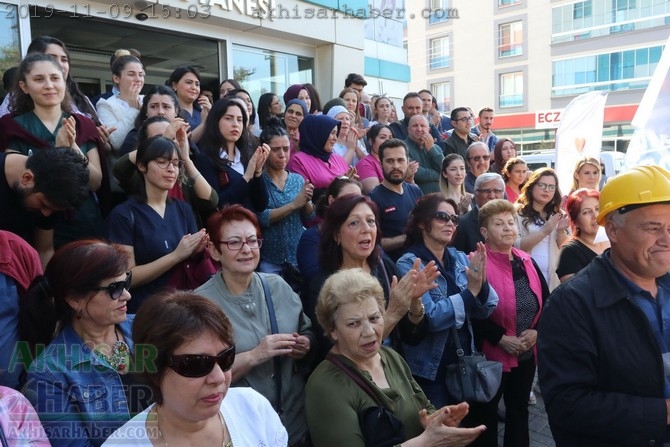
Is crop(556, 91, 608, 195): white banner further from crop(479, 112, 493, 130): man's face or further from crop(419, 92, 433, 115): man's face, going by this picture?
crop(419, 92, 433, 115): man's face

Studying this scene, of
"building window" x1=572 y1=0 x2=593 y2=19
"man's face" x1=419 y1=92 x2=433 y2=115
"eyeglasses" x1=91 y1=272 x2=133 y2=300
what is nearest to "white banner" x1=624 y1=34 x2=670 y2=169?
"eyeglasses" x1=91 y1=272 x2=133 y2=300

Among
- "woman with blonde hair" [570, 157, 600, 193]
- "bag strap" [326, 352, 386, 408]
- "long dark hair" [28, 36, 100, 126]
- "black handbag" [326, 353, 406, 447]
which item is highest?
"long dark hair" [28, 36, 100, 126]

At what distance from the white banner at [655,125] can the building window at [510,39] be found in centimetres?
3122

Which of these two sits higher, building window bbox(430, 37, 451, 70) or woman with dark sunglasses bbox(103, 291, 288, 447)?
building window bbox(430, 37, 451, 70)

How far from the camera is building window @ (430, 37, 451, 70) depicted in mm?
36719

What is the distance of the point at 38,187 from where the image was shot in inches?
108

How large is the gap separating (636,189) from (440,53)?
3767 centimetres

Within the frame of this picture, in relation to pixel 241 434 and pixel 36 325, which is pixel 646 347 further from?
pixel 36 325

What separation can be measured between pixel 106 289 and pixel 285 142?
2.53m

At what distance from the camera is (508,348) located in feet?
12.1

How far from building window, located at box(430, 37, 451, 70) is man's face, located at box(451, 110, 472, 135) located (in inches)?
1219

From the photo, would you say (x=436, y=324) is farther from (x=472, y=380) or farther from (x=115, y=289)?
(x=115, y=289)

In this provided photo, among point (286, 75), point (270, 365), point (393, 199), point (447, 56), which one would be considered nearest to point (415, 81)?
point (447, 56)

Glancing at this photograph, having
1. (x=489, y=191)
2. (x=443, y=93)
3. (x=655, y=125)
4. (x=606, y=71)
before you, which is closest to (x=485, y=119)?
(x=489, y=191)
